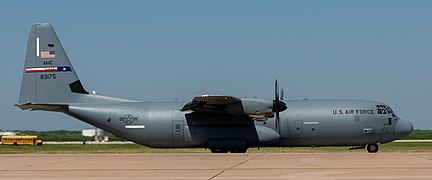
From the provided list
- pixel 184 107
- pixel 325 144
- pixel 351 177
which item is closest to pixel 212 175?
pixel 351 177

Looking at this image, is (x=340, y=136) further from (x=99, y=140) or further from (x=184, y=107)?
(x=99, y=140)

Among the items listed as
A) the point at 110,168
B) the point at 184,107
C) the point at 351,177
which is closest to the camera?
the point at 351,177

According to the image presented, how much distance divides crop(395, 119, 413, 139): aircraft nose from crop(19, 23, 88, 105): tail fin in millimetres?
18828

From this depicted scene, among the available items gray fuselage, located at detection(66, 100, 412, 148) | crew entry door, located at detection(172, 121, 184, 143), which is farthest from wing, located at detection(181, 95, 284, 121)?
crew entry door, located at detection(172, 121, 184, 143)

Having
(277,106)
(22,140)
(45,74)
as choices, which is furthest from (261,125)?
(22,140)

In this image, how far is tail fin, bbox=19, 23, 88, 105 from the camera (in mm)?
39875

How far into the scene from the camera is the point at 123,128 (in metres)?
39.2

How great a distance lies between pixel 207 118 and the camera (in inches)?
1510

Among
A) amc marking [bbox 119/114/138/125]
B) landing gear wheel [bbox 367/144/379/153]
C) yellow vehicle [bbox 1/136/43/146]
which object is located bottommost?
yellow vehicle [bbox 1/136/43/146]

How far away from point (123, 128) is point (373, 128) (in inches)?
570

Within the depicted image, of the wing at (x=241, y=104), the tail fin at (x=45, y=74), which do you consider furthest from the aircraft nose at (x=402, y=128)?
the tail fin at (x=45, y=74)

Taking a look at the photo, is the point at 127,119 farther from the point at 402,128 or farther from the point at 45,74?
the point at 402,128

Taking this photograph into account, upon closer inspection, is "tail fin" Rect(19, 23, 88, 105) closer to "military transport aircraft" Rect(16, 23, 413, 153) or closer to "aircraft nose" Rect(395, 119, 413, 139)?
"military transport aircraft" Rect(16, 23, 413, 153)

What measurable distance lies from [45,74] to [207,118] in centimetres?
1024
